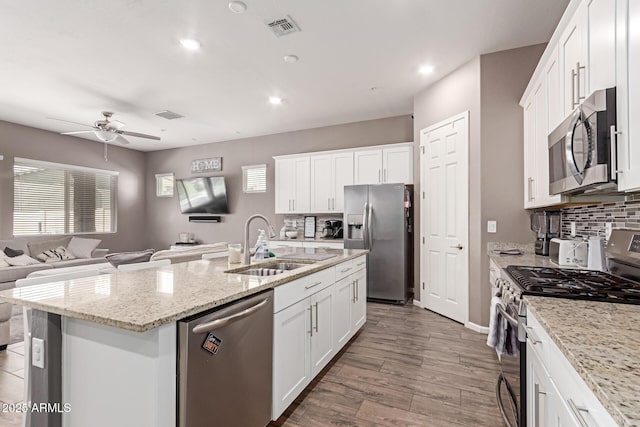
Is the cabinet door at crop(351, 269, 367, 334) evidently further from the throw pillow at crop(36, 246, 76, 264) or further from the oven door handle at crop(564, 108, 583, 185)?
the throw pillow at crop(36, 246, 76, 264)

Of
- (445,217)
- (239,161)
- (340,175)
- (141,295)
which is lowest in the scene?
(141,295)

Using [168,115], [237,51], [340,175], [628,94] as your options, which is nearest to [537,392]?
[628,94]

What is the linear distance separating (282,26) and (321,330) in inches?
104

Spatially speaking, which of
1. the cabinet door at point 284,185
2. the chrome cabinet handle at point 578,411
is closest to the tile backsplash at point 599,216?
the chrome cabinet handle at point 578,411

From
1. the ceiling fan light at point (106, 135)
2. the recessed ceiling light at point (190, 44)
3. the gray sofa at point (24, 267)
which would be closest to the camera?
the gray sofa at point (24, 267)

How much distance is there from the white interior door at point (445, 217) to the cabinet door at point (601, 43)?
6.48ft

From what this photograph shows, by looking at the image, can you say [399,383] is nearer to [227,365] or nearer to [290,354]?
[290,354]

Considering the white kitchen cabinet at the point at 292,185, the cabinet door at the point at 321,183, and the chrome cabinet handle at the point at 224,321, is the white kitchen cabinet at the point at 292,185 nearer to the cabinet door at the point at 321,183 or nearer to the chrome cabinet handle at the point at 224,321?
the cabinet door at the point at 321,183

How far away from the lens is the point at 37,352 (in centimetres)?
132

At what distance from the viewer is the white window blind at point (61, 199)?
219 inches

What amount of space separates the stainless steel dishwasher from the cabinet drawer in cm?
9

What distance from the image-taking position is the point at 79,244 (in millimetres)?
5746

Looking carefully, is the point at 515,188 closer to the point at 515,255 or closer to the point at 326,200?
the point at 515,255

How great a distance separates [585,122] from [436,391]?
6.25ft
